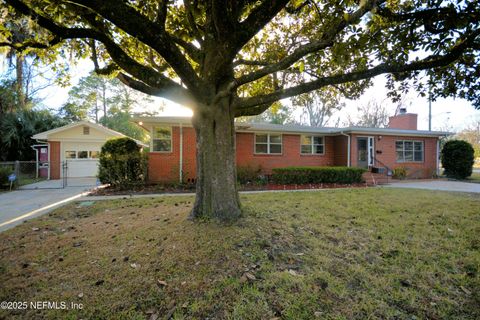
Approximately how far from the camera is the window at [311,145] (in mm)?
15148

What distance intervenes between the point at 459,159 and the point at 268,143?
43.0ft

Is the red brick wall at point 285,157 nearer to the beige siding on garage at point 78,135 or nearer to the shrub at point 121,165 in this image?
the shrub at point 121,165

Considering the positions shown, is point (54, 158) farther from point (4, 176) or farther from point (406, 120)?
point (406, 120)

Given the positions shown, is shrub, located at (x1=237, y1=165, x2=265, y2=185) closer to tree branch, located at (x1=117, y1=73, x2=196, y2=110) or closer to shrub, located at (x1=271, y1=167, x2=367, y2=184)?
shrub, located at (x1=271, y1=167, x2=367, y2=184)

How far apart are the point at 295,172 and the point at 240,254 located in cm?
917

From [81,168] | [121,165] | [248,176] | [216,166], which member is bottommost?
[248,176]

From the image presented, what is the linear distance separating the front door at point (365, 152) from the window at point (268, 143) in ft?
18.6

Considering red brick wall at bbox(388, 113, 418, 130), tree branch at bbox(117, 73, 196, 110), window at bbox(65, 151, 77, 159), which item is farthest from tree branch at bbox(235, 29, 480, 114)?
window at bbox(65, 151, 77, 159)

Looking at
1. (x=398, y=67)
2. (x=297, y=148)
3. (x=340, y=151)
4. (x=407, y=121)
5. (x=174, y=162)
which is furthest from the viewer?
(x=407, y=121)

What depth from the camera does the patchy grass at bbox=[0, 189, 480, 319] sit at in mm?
2268

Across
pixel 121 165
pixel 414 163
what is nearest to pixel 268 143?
pixel 121 165

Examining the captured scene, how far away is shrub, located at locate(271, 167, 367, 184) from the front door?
9.96ft

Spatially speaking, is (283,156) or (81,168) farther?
(81,168)

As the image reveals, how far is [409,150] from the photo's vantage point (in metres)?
16.4
